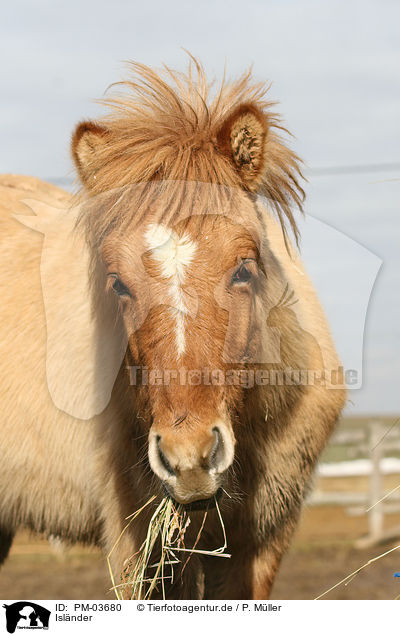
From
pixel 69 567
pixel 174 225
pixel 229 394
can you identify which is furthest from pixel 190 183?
pixel 69 567

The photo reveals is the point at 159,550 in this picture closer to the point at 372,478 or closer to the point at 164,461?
the point at 164,461

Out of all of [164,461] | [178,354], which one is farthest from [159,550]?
[178,354]

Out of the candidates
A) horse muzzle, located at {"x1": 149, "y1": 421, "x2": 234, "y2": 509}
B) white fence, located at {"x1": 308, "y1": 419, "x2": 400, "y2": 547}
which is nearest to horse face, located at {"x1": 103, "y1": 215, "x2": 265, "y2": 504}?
horse muzzle, located at {"x1": 149, "y1": 421, "x2": 234, "y2": 509}

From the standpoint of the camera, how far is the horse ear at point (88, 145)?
301 centimetres

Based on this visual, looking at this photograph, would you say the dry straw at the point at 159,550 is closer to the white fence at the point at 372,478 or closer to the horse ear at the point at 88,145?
the horse ear at the point at 88,145

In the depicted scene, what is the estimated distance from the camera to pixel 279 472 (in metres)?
3.50

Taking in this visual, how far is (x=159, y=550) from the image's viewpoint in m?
3.21

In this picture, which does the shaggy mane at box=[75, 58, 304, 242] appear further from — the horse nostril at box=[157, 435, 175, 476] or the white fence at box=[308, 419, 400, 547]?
the white fence at box=[308, 419, 400, 547]

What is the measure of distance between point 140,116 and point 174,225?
2.41 feet

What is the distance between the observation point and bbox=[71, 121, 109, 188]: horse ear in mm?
3014

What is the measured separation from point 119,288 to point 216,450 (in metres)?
0.76

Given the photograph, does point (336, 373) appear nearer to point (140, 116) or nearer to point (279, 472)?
point (279, 472)
